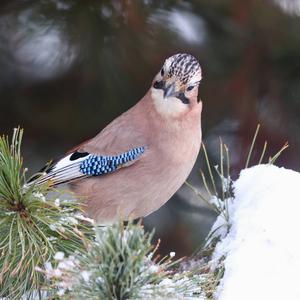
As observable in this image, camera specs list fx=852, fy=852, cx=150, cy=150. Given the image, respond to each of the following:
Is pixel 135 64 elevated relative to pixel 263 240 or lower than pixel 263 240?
lower

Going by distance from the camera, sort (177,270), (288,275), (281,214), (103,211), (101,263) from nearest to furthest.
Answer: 1. (101,263)
2. (288,275)
3. (281,214)
4. (177,270)
5. (103,211)

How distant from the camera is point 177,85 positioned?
206cm

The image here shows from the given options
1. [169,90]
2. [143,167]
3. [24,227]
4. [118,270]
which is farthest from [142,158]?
[118,270]

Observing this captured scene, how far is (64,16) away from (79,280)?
1.44 meters

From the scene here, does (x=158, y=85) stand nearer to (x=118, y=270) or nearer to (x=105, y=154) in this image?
(x=105, y=154)

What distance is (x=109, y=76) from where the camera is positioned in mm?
2621

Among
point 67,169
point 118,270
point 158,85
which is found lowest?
point 67,169

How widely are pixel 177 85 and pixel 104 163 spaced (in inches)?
10.5

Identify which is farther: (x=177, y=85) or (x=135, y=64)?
(x=135, y=64)

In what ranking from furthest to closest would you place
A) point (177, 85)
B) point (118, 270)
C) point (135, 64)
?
point (135, 64) < point (177, 85) < point (118, 270)

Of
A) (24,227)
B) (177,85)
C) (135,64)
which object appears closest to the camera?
(24,227)

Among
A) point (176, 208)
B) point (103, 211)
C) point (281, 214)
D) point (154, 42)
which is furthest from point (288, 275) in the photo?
point (176, 208)

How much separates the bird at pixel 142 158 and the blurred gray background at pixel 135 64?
1.47 ft

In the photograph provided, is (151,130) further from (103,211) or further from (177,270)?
(177,270)
